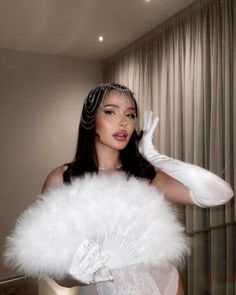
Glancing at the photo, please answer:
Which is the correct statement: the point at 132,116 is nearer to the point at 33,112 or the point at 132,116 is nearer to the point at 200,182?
the point at 200,182

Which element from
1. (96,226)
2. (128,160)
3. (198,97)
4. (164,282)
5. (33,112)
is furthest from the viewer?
(198,97)

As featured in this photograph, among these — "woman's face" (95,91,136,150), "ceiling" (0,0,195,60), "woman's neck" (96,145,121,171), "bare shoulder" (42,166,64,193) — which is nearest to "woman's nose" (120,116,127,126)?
"woman's face" (95,91,136,150)

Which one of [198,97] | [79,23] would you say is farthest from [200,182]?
[79,23]

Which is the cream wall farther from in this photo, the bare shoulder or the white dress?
Result: the white dress

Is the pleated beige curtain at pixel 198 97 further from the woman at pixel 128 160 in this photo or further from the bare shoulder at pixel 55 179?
the bare shoulder at pixel 55 179

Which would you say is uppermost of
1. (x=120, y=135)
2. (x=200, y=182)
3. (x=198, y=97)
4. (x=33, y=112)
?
(x=198, y=97)

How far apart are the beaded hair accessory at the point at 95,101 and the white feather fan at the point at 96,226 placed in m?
0.17

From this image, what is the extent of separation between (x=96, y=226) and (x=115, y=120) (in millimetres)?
313

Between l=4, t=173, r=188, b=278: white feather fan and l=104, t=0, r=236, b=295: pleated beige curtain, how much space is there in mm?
435

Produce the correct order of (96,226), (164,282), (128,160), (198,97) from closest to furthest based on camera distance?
(96,226) → (164,282) → (128,160) → (198,97)

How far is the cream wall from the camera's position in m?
1.15

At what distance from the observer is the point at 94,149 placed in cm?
97

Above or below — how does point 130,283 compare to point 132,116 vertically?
below

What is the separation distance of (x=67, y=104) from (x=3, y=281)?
2.23 feet
